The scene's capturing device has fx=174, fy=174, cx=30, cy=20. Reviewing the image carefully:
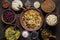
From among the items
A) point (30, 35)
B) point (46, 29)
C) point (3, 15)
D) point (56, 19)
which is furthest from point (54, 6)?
point (3, 15)

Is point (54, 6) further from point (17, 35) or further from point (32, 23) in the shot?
point (17, 35)

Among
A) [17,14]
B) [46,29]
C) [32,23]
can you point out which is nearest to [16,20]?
[17,14]

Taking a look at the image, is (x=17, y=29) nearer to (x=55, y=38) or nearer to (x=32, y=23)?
(x=32, y=23)

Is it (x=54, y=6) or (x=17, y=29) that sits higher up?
(x=54, y=6)

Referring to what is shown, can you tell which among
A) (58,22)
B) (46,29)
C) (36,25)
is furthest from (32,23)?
(58,22)

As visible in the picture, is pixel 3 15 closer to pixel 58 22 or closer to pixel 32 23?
pixel 32 23

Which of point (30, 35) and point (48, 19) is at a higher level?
point (48, 19)

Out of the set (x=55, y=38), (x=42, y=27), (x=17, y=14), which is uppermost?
(x=17, y=14)
